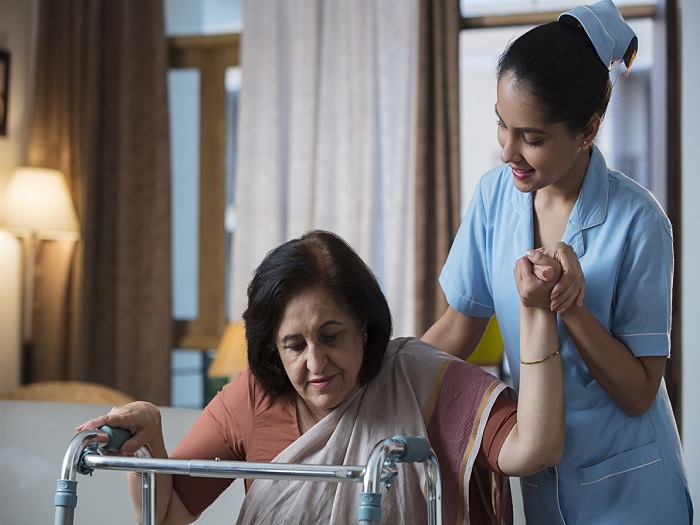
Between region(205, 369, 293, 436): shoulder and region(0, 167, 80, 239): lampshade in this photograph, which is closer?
region(205, 369, 293, 436): shoulder

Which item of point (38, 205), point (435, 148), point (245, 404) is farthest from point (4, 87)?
point (245, 404)

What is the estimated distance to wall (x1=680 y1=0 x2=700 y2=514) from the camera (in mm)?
3828

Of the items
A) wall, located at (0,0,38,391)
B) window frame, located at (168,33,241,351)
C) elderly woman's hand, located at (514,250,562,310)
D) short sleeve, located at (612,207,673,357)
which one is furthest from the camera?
window frame, located at (168,33,241,351)

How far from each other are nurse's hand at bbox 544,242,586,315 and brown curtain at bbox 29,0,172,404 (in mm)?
3804

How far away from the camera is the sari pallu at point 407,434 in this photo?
5.36 ft

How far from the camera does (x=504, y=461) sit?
1.53m

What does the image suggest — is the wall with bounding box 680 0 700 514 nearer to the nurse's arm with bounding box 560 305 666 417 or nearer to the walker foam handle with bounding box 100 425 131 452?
the nurse's arm with bounding box 560 305 666 417

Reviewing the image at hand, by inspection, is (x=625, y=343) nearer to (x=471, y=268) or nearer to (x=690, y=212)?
(x=471, y=268)

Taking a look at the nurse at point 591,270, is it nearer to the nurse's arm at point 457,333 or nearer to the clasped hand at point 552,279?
the clasped hand at point 552,279

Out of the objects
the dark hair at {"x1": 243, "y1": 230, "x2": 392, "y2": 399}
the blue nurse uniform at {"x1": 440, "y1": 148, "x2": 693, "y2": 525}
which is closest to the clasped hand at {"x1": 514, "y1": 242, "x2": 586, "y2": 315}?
the blue nurse uniform at {"x1": 440, "y1": 148, "x2": 693, "y2": 525}

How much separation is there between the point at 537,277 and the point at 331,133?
349 centimetres

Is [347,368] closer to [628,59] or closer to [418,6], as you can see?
[628,59]

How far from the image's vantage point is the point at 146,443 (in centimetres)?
161

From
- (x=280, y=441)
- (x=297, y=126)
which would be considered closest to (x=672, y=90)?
(x=297, y=126)
